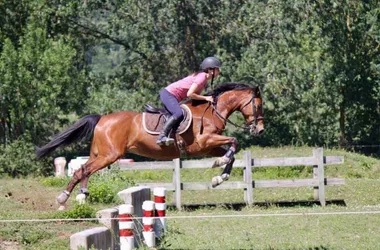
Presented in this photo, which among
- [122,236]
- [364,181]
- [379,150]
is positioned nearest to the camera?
[122,236]

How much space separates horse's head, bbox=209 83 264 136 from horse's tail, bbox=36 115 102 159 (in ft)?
7.64

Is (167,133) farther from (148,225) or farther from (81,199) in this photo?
(81,199)

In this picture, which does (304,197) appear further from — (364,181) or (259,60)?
(259,60)

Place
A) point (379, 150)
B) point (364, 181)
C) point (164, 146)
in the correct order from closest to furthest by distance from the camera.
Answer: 1. point (164, 146)
2. point (364, 181)
3. point (379, 150)

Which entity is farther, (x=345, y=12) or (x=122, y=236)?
(x=345, y=12)

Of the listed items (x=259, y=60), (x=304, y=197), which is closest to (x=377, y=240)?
(x=304, y=197)

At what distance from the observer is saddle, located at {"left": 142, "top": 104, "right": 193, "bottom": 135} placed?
15438 millimetres

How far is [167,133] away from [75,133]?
2475 mm

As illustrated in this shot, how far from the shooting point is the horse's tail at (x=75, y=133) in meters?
16.7

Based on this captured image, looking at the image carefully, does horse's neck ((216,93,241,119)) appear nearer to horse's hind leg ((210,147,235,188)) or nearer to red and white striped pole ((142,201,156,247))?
horse's hind leg ((210,147,235,188))

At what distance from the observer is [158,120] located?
1582 centimetres

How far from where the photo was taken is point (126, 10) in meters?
42.6

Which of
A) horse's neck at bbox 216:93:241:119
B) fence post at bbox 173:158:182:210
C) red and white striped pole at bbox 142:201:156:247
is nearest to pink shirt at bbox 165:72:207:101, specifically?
horse's neck at bbox 216:93:241:119

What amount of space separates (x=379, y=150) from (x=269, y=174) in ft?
45.3
